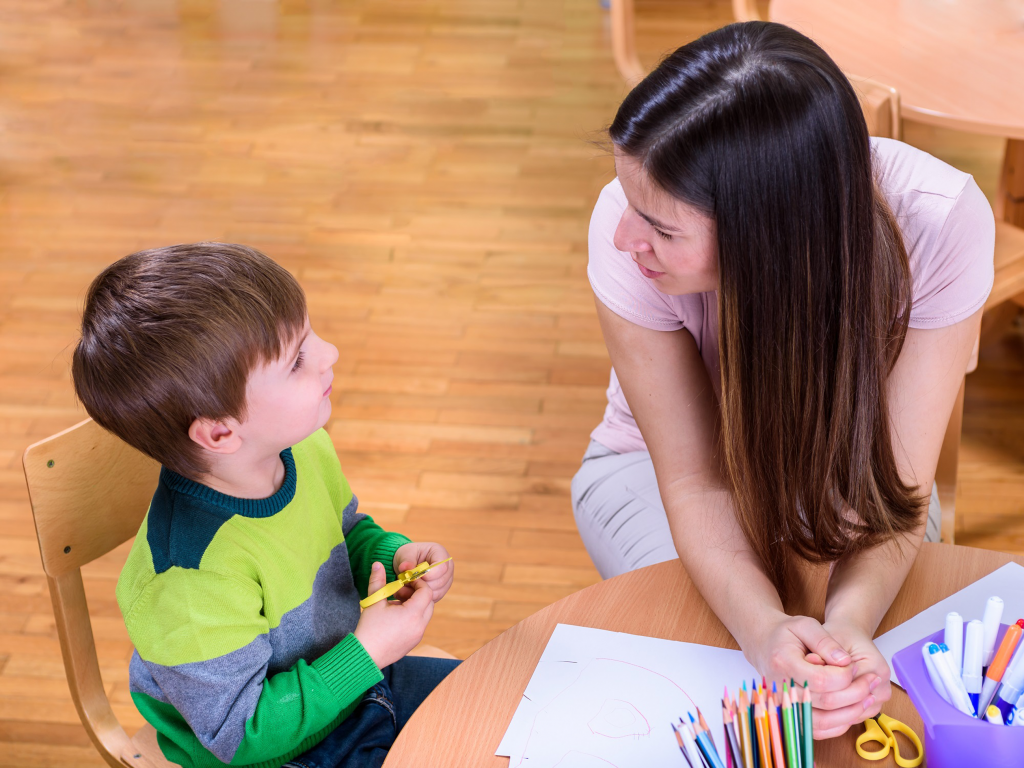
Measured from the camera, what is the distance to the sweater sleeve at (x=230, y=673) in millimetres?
942

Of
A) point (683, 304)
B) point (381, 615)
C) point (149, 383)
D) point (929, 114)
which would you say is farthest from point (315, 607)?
point (929, 114)

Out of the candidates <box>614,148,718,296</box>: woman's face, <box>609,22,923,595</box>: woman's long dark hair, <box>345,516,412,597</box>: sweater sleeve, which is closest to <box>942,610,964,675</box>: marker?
<box>609,22,923,595</box>: woman's long dark hair

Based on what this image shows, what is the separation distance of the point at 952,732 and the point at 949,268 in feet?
1.67

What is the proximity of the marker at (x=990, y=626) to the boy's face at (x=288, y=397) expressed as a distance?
60 cm

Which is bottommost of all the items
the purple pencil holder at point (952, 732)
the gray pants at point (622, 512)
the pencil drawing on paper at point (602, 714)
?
the gray pants at point (622, 512)

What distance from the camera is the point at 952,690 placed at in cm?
75

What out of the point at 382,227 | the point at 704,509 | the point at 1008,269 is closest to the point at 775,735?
the point at 704,509

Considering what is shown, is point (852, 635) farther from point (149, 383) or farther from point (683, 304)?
point (149, 383)

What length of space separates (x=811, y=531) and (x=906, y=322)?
240 millimetres

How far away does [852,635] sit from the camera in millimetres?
893

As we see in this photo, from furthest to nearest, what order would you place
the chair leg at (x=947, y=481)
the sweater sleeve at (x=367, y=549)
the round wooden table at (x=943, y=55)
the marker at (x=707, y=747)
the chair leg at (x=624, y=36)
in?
the chair leg at (x=624, y=36) → the round wooden table at (x=943, y=55) → the chair leg at (x=947, y=481) → the sweater sleeve at (x=367, y=549) → the marker at (x=707, y=747)

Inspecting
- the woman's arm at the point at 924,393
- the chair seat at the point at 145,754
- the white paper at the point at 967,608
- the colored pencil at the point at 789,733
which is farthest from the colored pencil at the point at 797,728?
the chair seat at the point at 145,754

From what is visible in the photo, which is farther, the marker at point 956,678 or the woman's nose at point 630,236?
the woman's nose at point 630,236

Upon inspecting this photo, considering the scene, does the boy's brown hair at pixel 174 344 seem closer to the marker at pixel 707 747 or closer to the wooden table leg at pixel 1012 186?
the marker at pixel 707 747
